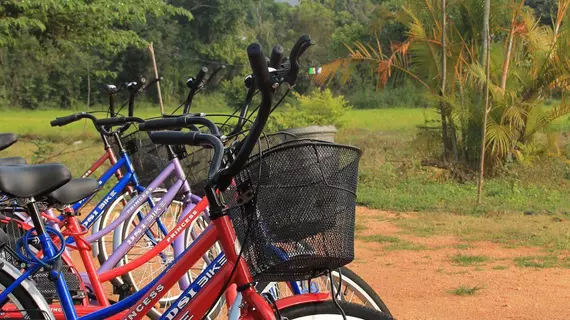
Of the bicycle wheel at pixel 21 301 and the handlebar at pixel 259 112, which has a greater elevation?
the handlebar at pixel 259 112

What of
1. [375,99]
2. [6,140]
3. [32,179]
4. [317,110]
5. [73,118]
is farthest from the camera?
[375,99]

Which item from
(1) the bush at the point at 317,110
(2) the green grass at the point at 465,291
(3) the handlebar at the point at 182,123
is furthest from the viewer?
(1) the bush at the point at 317,110

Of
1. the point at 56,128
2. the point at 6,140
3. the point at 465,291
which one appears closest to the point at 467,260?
the point at 465,291

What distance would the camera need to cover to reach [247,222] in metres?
1.88

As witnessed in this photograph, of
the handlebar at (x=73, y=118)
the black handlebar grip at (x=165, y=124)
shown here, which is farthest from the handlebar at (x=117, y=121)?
the black handlebar grip at (x=165, y=124)

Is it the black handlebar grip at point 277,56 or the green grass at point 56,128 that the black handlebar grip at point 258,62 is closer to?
the black handlebar grip at point 277,56

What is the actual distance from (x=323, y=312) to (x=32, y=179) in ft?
3.21

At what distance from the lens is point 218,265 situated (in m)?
2.33

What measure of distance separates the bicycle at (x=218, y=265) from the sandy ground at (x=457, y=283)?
2.13 m

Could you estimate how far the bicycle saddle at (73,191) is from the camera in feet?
8.30

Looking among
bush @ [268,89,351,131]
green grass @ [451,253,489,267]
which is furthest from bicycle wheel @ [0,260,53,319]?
bush @ [268,89,351,131]

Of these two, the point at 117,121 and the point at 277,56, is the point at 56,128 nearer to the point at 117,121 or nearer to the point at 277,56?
the point at 117,121

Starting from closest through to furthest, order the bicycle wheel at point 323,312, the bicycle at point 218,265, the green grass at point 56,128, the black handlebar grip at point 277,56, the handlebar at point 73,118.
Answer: the bicycle at point 218,265 → the black handlebar grip at point 277,56 → the bicycle wheel at point 323,312 → the handlebar at point 73,118 → the green grass at point 56,128

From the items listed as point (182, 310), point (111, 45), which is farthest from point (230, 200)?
point (111, 45)
